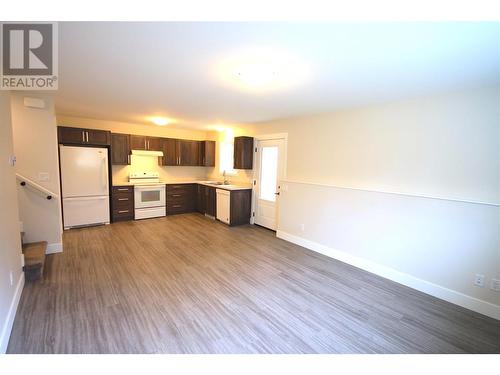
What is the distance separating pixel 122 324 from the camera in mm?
2088

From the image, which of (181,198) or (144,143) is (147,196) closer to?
(181,198)

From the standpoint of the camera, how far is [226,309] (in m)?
2.37

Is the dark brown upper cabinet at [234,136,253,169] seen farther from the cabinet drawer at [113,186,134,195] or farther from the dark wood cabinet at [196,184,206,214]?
the cabinet drawer at [113,186,134,195]

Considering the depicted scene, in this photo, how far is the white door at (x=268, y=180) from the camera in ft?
16.1

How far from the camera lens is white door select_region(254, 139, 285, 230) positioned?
492cm

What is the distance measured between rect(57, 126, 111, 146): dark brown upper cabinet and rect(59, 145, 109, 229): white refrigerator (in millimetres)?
299

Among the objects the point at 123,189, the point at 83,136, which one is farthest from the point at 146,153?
the point at 83,136

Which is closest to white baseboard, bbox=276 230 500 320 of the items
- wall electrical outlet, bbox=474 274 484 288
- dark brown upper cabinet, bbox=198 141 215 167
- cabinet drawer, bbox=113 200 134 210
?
wall electrical outlet, bbox=474 274 484 288

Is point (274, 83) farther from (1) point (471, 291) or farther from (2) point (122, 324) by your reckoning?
(1) point (471, 291)

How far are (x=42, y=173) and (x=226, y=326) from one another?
12.0 feet

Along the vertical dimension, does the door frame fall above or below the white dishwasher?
above

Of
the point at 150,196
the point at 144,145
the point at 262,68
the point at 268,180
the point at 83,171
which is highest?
the point at 262,68

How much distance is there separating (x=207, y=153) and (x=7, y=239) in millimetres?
5024
